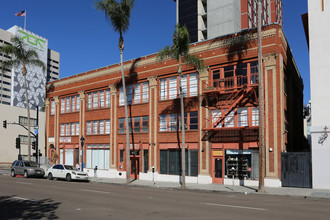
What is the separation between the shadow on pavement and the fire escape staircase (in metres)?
15.7

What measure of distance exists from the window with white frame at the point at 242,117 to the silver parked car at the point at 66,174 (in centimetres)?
1425

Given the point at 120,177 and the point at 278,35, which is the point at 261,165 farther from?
the point at 120,177

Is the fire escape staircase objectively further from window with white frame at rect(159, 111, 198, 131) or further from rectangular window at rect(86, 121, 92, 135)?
rectangular window at rect(86, 121, 92, 135)

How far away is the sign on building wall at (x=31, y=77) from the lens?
143750mm

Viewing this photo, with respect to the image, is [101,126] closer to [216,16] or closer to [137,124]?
[137,124]

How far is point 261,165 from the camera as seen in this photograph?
22156 mm

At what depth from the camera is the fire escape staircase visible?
26.5 m

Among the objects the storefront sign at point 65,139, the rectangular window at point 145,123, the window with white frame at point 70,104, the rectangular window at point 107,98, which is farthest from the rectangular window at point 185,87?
the storefront sign at point 65,139

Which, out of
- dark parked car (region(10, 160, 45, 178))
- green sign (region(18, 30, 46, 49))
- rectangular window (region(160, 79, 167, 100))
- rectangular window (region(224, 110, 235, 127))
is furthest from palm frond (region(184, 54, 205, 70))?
green sign (region(18, 30, 46, 49))

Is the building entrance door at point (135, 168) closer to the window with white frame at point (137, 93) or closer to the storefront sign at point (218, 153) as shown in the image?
the window with white frame at point (137, 93)

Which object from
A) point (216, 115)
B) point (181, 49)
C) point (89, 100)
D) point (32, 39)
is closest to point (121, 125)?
point (89, 100)

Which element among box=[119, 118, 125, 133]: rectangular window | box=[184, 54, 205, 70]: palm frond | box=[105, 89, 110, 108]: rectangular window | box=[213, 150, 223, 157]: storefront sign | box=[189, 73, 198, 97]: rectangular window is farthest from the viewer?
box=[105, 89, 110, 108]: rectangular window

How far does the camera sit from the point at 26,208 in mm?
13117

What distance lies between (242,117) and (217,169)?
4.66 meters
